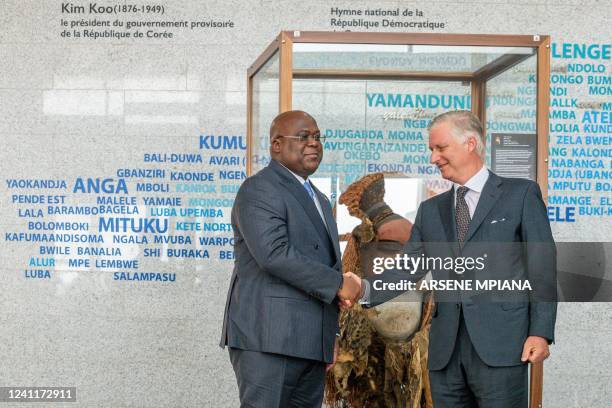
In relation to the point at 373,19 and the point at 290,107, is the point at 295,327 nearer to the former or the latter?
the point at 290,107

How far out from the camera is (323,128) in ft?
10.5

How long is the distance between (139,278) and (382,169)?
1958 millimetres

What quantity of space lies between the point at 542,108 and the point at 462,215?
677 mm

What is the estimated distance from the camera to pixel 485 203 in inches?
107

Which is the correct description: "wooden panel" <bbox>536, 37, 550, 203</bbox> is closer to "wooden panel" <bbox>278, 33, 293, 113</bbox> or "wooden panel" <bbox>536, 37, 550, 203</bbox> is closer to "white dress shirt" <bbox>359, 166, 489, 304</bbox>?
"white dress shirt" <bbox>359, 166, 489, 304</bbox>

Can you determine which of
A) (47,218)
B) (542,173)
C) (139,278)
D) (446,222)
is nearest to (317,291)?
(446,222)

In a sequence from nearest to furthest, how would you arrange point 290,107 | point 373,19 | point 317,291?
1. point 317,291
2. point 290,107
3. point 373,19

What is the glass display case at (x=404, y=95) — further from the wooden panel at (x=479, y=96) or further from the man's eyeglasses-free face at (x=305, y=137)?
the man's eyeglasses-free face at (x=305, y=137)

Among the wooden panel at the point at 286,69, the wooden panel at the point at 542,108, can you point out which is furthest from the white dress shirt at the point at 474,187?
the wooden panel at the point at 286,69

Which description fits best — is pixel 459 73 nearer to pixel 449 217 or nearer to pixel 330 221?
pixel 449 217

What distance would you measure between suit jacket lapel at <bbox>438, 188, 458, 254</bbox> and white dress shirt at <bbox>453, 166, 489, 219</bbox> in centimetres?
3

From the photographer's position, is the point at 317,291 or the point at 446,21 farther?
the point at 446,21

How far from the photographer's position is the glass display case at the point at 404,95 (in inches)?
125

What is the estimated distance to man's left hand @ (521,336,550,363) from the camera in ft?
8.41
